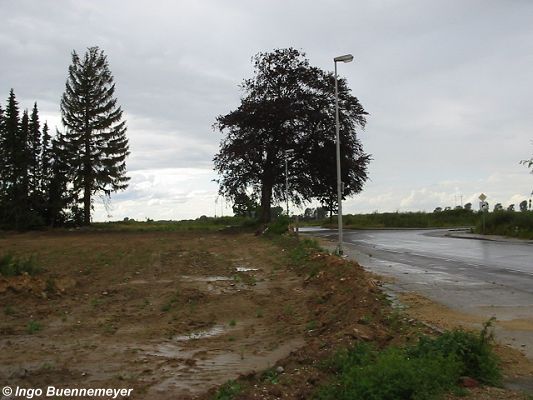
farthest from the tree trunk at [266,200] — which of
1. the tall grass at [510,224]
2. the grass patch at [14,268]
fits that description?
the grass patch at [14,268]

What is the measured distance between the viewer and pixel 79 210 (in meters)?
54.5

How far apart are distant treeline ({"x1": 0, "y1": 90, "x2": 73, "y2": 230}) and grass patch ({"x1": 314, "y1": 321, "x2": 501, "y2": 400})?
48.5m

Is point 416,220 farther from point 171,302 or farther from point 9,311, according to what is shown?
point 9,311

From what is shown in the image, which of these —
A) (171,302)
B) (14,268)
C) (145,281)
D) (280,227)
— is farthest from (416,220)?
(171,302)

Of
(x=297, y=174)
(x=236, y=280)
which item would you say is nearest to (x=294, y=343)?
(x=236, y=280)

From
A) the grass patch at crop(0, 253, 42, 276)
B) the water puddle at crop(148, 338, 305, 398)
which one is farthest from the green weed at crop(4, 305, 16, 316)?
the water puddle at crop(148, 338, 305, 398)

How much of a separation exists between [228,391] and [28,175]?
4913cm

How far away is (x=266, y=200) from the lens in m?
52.6

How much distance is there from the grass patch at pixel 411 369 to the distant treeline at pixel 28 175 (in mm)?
48490

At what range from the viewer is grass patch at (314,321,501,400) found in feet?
17.6

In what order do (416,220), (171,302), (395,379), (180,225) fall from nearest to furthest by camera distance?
(395,379), (171,302), (180,225), (416,220)

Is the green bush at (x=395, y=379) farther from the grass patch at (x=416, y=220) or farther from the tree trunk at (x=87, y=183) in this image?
the grass patch at (x=416, y=220)

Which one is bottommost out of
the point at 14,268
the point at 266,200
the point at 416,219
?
the point at 14,268

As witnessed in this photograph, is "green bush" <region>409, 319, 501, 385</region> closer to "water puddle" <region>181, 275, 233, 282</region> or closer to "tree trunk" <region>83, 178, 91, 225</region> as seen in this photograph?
"water puddle" <region>181, 275, 233, 282</region>
